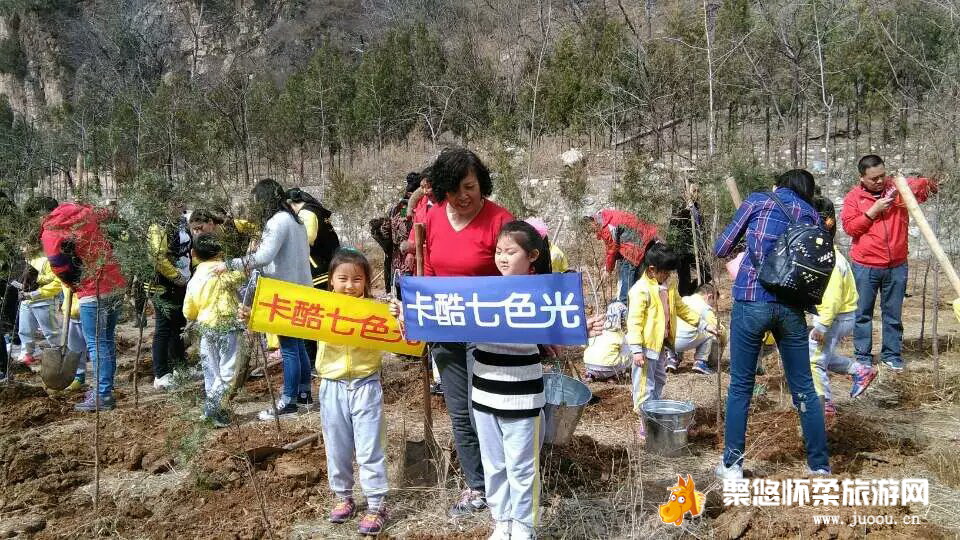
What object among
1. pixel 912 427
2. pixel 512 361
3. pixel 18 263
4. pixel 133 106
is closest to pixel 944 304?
pixel 912 427

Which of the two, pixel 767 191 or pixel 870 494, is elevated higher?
pixel 767 191

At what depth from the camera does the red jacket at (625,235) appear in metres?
6.35

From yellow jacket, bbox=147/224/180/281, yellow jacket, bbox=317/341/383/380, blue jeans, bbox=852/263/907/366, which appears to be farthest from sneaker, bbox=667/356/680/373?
yellow jacket, bbox=147/224/180/281

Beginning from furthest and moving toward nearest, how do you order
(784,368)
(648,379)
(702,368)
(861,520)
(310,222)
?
(702,368)
(310,222)
(648,379)
(784,368)
(861,520)

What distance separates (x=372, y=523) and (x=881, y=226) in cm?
472

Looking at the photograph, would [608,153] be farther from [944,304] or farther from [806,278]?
[806,278]

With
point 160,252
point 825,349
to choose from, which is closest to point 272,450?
point 160,252

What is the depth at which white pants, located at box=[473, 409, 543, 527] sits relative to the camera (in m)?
2.82

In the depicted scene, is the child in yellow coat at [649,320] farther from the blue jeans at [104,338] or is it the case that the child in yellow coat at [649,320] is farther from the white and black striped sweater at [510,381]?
the blue jeans at [104,338]

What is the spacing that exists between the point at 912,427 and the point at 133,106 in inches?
1010

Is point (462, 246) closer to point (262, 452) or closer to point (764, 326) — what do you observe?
point (764, 326)

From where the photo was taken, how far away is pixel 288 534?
3412 millimetres

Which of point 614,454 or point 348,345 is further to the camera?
point 614,454

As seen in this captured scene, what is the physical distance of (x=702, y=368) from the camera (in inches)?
248
